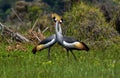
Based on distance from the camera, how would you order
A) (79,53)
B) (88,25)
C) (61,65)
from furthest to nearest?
(88,25), (79,53), (61,65)

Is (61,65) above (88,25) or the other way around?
above

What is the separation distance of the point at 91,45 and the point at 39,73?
6.50 metres

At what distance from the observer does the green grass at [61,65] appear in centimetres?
1017

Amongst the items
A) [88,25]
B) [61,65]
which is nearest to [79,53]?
[88,25]

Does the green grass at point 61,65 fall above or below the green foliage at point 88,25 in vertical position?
above

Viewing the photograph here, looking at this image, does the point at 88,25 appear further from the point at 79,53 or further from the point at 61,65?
the point at 61,65

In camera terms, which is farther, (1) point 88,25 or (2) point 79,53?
(1) point 88,25

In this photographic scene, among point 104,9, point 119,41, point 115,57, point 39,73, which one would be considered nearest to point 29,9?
point 104,9

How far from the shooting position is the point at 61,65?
474 inches

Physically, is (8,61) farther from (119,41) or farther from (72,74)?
(119,41)

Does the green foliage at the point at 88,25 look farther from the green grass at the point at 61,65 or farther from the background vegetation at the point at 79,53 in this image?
the green grass at the point at 61,65

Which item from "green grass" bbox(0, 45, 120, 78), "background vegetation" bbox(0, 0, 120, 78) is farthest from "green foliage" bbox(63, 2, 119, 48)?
"green grass" bbox(0, 45, 120, 78)

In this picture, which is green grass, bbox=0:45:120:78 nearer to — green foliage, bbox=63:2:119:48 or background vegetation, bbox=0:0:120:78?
background vegetation, bbox=0:0:120:78

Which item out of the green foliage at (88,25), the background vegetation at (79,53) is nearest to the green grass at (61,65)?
the background vegetation at (79,53)
